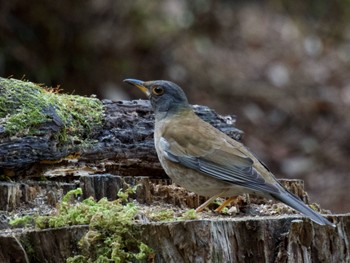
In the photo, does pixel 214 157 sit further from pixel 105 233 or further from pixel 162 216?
pixel 105 233

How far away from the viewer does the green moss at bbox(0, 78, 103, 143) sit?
20.7ft

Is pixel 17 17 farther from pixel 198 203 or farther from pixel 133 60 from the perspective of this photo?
→ pixel 198 203

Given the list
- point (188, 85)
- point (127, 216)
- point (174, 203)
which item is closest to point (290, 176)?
point (188, 85)

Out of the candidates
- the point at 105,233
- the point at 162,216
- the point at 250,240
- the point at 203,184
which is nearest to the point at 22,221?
the point at 105,233

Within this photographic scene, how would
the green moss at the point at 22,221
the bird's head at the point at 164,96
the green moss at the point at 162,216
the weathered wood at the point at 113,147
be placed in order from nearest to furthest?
the green moss at the point at 22,221, the green moss at the point at 162,216, the weathered wood at the point at 113,147, the bird's head at the point at 164,96

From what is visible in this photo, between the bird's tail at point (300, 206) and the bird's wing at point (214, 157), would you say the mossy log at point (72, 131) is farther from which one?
the bird's tail at point (300, 206)

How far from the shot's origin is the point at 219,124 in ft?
25.1

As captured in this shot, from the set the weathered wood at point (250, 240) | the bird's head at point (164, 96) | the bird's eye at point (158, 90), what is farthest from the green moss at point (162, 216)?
the bird's eye at point (158, 90)

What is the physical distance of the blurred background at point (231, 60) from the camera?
12.1 meters

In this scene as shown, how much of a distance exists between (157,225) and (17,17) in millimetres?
7595

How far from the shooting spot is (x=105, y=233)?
5.13m

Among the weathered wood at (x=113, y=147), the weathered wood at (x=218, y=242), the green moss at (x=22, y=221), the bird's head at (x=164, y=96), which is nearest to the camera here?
the weathered wood at (x=218, y=242)

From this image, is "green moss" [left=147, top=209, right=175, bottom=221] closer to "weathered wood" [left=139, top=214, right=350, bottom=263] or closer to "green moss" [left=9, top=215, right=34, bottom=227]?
"weathered wood" [left=139, top=214, right=350, bottom=263]

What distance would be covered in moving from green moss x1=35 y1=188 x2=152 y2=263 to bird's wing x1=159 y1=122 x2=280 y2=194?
1.44m
